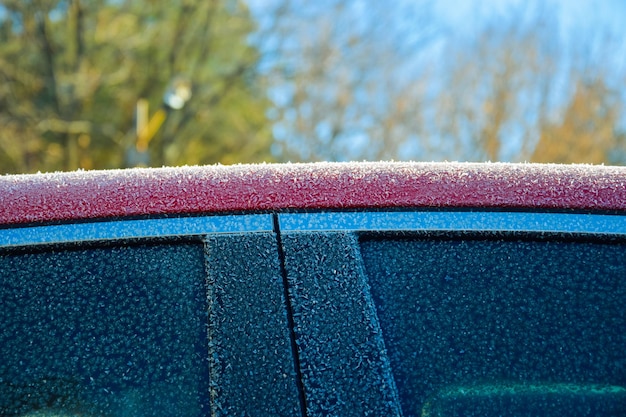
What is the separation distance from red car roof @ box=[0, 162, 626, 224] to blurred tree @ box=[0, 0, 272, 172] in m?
15.7

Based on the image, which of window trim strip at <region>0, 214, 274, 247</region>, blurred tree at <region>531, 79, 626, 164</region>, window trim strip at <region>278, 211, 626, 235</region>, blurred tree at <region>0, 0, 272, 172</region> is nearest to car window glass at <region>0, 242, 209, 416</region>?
window trim strip at <region>0, 214, 274, 247</region>

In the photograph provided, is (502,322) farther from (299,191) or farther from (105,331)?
(105,331)

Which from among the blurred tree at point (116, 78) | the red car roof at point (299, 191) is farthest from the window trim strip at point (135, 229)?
the blurred tree at point (116, 78)

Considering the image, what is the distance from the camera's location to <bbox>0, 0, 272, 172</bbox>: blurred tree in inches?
698

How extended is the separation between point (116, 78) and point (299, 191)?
61.2ft

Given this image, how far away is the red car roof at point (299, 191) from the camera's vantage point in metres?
1.17

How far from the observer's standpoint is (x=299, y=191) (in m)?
1.18

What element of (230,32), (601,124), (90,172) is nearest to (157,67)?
(230,32)

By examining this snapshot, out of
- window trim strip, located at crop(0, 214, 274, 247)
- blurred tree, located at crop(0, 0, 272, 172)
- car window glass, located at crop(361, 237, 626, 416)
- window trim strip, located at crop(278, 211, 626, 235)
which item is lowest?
car window glass, located at crop(361, 237, 626, 416)

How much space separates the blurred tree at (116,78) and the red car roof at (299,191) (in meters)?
15.7

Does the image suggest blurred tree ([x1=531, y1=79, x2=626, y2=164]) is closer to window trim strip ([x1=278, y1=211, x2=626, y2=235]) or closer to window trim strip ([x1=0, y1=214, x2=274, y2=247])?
window trim strip ([x1=278, y1=211, x2=626, y2=235])

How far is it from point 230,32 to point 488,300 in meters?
19.7

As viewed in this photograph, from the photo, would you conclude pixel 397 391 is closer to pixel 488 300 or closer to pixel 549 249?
pixel 488 300

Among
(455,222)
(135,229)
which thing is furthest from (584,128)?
(135,229)
